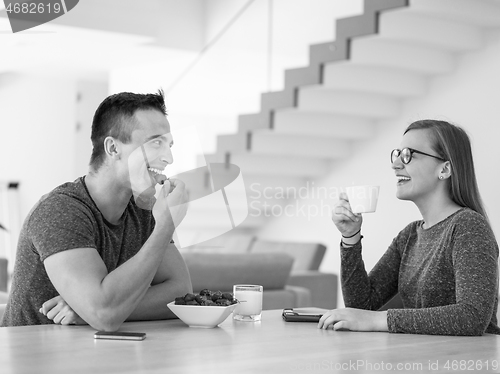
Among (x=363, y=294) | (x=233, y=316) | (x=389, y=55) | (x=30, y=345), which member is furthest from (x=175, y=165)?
(x=389, y=55)

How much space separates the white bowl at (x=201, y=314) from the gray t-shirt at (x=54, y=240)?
0.26m

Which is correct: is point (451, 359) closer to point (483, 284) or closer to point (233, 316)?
point (483, 284)

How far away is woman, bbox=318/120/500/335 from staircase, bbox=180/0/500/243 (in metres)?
2.84

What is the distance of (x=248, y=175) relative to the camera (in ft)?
21.1

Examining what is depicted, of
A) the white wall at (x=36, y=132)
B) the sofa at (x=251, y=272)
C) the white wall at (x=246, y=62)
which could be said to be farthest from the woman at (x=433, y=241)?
the white wall at (x=36, y=132)

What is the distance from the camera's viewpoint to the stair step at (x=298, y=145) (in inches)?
238

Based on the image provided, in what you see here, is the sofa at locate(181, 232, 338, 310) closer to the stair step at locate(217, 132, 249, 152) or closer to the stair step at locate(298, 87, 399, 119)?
the stair step at locate(298, 87, 399, 119)

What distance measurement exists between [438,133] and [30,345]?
1239 mm

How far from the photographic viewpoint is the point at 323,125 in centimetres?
600

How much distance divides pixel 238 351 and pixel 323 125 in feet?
15.7

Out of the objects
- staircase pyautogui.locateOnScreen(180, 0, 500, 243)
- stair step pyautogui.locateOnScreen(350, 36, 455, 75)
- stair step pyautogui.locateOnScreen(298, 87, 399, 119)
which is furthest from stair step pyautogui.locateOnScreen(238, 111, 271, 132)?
stair step pyautogui.locateOnScreen(350, 36, 455, 75)

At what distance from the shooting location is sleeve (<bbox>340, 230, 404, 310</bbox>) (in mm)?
2010

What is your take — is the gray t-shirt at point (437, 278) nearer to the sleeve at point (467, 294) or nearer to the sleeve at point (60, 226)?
the sleeve at point (467, 294)

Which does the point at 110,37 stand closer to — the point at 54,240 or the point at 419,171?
the point at 419,171
